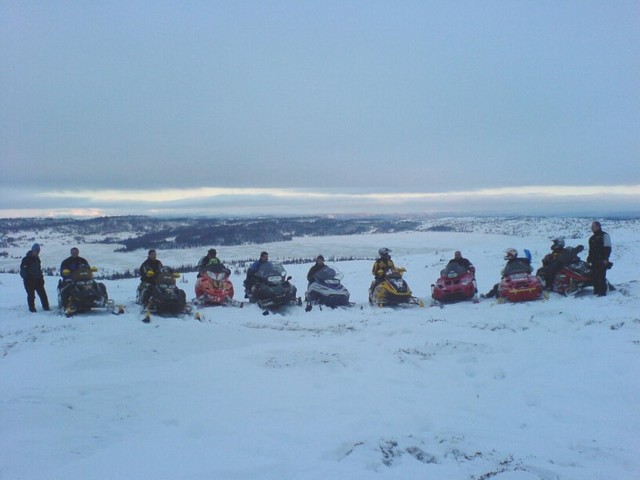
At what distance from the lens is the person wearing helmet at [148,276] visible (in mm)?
10563

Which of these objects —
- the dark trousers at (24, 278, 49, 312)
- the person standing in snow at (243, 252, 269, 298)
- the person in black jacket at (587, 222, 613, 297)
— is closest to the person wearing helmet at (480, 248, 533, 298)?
the person in black jacket at (587, 222, 613, 297)

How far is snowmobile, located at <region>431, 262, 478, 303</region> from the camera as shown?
1177cm

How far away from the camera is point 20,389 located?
4965mm

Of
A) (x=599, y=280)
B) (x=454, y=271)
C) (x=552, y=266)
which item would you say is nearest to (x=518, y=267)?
(x=552, y=266)

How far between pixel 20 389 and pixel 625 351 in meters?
8.20

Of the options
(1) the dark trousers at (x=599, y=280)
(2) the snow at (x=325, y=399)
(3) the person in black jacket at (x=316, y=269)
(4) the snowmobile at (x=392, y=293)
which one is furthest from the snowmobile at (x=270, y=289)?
(1) the dark trousers at (x=599, y=280)

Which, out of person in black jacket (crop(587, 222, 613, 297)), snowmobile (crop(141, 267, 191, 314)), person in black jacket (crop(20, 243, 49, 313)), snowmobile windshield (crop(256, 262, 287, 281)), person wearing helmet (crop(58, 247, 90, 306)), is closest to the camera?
snowmobile (crop(141, 267, 191, 314))

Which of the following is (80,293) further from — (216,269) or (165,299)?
(216,269)

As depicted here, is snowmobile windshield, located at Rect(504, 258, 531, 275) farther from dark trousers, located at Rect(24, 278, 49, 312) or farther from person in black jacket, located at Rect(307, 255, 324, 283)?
dark trousers, located at Rect(24, 278, 49, 312)

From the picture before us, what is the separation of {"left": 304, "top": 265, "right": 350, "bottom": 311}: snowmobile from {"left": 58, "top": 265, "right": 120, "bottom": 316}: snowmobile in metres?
5.20

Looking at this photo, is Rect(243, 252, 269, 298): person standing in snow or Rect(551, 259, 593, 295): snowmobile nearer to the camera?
Rect(551, 259, 593, 295): snowmobile

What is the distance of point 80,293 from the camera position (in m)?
10.1

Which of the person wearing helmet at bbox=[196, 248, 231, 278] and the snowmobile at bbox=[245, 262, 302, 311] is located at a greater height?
the person wearing helmet at bbox=[196, 248, 231, 278]

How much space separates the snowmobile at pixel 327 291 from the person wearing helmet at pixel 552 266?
549cm
